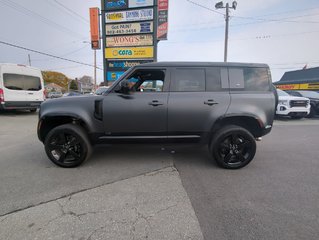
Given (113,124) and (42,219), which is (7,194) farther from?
(113,124)

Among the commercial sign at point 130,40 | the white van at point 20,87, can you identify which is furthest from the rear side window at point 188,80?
the commercial sign at point 130,40

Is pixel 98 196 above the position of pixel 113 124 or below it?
below

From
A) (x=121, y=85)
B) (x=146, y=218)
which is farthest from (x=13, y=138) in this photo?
(x=146, y=218)

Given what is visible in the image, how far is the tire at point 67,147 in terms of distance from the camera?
10.9ft

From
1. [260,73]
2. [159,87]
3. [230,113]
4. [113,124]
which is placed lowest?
[113,124]

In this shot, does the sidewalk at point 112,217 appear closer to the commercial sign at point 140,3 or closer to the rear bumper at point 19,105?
the rear bumper at point 19,105

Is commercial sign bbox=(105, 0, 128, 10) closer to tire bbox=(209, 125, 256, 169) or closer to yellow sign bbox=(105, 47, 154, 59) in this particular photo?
Result: yellow sign bbox=(105, 47, 154, 59)

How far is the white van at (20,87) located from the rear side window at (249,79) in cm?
1064

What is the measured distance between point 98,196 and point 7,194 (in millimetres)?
1322

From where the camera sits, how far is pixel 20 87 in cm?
945

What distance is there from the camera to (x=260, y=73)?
344 centimetres

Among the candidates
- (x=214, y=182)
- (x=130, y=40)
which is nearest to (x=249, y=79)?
(x=214, y=182)

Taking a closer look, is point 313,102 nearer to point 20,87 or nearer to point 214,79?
point 214,79

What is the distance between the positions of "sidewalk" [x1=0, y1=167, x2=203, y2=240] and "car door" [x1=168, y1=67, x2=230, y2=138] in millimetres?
1162
